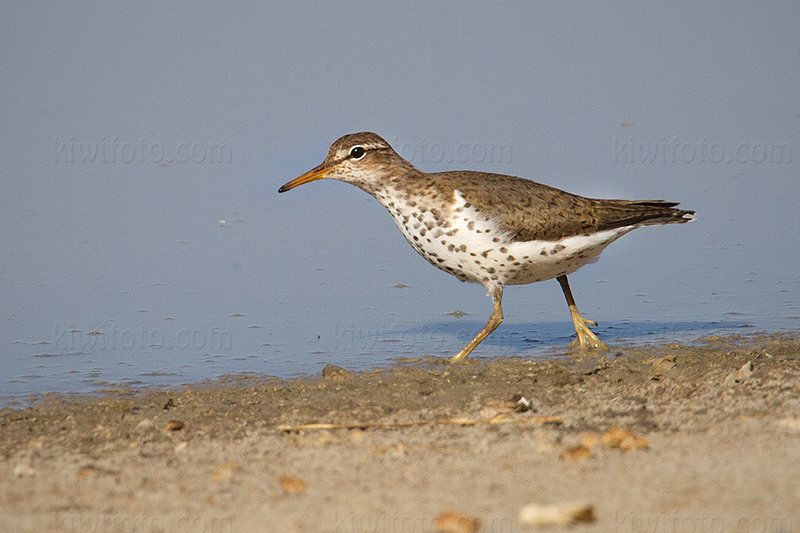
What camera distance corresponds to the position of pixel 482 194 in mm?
7031

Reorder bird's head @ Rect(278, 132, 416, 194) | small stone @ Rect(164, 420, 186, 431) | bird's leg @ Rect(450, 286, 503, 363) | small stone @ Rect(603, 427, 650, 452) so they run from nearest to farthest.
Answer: small stone @ Rect(603, 427, 650, 452), small stone @ Rect(164, 420, 186, 431), bird's leg @ Rect(450, 286, 503, 363), bird's head @ Rect(278, 132, 416, 194)

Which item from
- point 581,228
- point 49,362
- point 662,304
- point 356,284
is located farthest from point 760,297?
point 49,362

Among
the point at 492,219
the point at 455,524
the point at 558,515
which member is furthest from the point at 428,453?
the point at 492,219

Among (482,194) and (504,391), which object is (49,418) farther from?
(482,194)

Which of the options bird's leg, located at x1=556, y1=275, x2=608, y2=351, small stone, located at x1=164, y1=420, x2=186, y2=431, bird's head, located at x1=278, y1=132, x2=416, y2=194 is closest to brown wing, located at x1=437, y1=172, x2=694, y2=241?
bird's head, located at x1=278, y1=132, x2=416, y2=194

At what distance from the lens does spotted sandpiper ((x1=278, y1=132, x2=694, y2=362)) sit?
690cm

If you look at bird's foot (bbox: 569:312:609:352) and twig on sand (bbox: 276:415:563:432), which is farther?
bird's foot (bbox: 569:312:609:352)

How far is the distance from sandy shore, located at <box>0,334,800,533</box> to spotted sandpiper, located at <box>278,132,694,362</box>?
3.66ft

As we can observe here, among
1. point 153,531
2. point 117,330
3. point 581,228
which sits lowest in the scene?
point 153,531

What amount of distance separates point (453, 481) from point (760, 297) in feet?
21.1

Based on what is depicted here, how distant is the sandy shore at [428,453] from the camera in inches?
120

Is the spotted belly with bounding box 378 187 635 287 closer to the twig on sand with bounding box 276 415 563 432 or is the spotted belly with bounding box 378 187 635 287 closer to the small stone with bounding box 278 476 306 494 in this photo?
the twig on sand with bounding box 276 415 563 432

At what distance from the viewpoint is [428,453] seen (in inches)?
154

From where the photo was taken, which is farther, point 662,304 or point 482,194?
point 662,304
